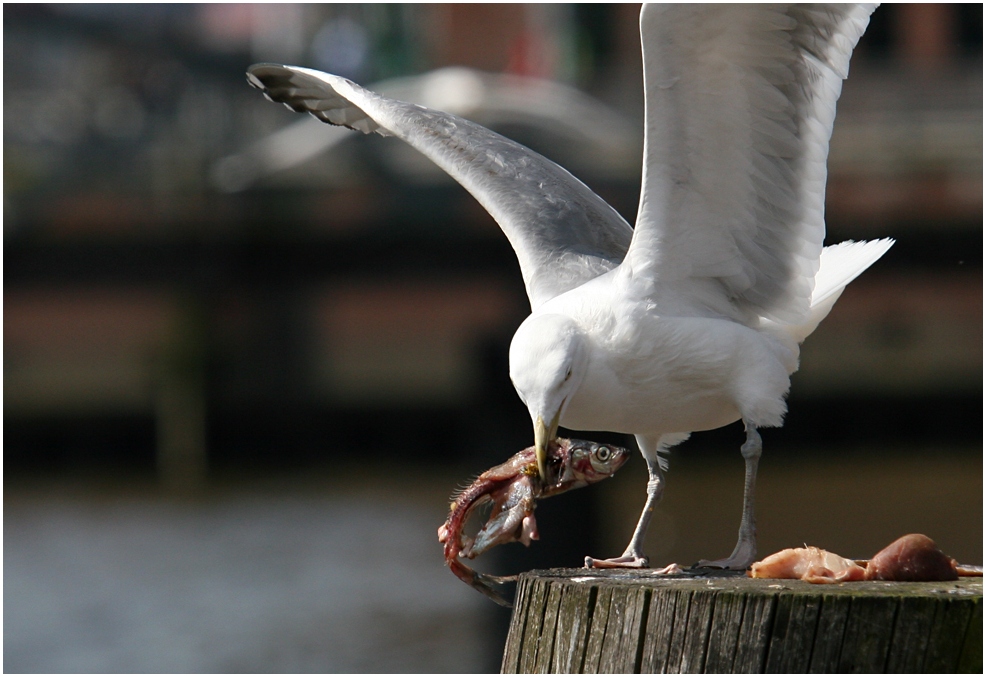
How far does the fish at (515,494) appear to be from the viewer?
13.0ft

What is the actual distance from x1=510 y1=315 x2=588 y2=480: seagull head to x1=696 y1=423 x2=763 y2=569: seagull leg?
586 mm

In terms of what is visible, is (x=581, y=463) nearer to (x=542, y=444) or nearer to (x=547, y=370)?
(x=542, y=444)

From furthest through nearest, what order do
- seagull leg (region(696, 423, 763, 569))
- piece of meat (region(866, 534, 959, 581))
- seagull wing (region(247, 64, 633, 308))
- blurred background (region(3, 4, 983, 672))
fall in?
blurred background (region(3, 4, 983, 672)) → seagull wing (region(247, 64, 633, 308)) → seagull leg (region(696, 423, 763, 569)) → piece of meat (region(866, 534, 959, 581))

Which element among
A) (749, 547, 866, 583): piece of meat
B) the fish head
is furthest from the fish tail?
(749, 547, 866, 583): piece of meat

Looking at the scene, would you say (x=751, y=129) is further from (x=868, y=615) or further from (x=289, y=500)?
(x=289, y=500)

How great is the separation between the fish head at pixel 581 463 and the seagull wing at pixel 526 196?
35.0 inches

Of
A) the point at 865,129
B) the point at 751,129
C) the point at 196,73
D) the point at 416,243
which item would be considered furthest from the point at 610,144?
the point at 751,129

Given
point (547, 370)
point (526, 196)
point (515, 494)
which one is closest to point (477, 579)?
point (515, 494)

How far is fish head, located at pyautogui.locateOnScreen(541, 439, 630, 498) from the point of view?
3.97 m

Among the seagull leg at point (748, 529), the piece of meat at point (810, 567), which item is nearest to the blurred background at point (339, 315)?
the seagull leg at point (748, 529)

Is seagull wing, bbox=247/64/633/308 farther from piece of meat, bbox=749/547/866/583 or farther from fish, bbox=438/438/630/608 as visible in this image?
piece of meat, bbox=749/547/866/583

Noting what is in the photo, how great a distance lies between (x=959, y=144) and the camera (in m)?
17.0

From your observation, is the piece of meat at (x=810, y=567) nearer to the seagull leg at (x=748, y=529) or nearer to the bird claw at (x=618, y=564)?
the seagull leg at (x=748, y=529)

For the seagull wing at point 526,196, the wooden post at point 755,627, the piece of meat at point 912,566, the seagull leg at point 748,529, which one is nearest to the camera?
the wooden post at point 755,627
